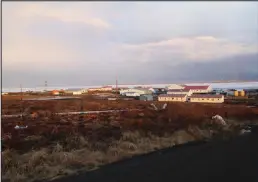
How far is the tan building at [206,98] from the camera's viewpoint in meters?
13.2

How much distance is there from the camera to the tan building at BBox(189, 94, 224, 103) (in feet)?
43.2

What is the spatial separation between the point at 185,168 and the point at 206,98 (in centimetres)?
Result: 938

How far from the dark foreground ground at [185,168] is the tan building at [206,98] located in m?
7.02

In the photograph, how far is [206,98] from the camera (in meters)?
13.5

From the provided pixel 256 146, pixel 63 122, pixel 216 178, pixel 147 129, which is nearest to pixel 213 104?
pixel 147 129

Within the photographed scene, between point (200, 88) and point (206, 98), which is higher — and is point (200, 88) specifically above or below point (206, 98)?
above

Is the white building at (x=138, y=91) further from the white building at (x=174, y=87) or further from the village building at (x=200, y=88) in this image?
the village building at (x=200, y=88)

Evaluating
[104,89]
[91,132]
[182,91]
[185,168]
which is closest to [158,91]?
[182,91]

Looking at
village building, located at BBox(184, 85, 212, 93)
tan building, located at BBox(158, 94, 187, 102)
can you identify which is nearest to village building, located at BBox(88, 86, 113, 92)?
tan building, located at BBox(158, 94, 187, 102)

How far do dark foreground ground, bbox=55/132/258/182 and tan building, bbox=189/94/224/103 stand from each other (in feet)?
23.0

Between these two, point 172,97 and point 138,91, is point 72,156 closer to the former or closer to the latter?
point 138,91

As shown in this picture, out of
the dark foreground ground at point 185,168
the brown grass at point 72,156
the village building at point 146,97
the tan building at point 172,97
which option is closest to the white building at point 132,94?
the village building at point 146,97

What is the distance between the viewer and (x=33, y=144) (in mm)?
5672

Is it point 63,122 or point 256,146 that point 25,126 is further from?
point 256,146
